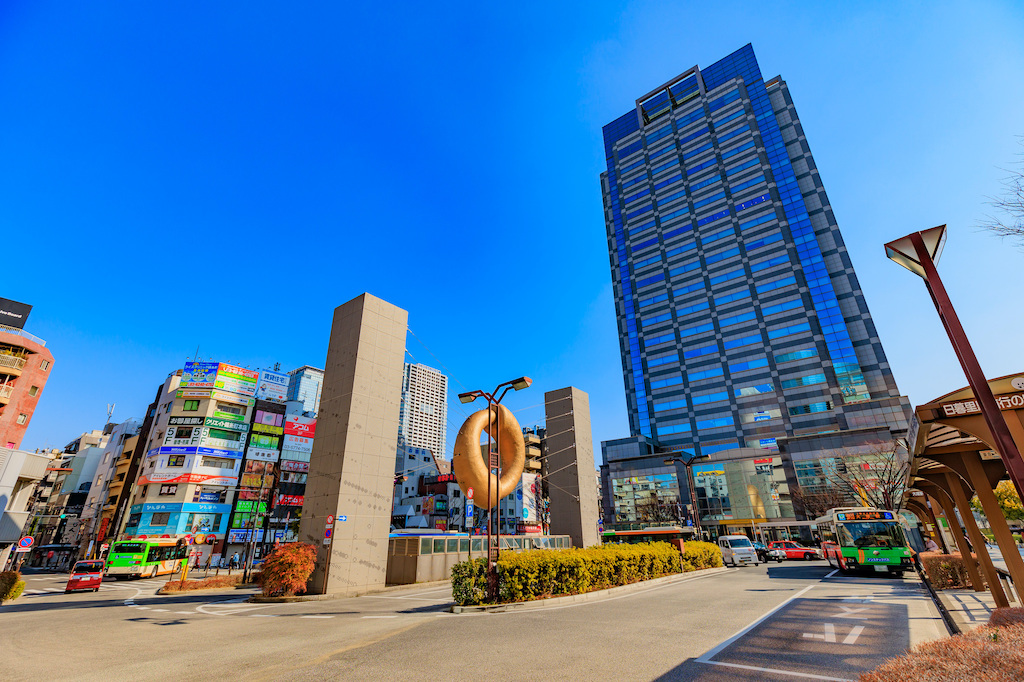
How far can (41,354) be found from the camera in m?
45.8

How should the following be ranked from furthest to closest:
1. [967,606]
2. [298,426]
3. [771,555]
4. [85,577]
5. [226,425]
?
[298,426], [226,425], [771,555], [85,577], [967,606]

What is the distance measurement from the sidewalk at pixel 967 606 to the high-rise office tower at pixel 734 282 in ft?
214

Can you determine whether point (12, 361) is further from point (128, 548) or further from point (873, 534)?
point (873, 534)

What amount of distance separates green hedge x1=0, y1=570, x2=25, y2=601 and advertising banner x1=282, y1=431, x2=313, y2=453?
4255 centimetres

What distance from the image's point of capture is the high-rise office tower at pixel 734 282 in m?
75.9

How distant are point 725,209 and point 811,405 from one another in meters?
45.8

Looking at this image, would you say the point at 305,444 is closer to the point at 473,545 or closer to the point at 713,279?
the point at 473,545

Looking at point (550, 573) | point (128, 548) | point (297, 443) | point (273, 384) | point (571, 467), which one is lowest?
point (550, 573)

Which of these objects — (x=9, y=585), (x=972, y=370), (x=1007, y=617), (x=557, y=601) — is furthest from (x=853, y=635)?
(x=9, y=585)

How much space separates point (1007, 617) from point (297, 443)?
67.8m

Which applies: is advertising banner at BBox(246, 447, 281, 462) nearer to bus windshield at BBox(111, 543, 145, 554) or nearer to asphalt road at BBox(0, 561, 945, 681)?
bus windshield at BBox(111, 543, 145, 554)

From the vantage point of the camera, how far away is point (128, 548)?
37031 millimetres

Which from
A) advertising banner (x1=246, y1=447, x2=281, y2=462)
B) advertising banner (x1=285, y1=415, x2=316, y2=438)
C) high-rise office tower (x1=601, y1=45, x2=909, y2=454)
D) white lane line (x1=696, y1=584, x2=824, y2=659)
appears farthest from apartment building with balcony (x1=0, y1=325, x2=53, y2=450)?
high-rise office tower (x1=601, y1=45, x2=909, y2=454)

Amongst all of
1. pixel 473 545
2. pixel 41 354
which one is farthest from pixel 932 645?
pixel 41 354
